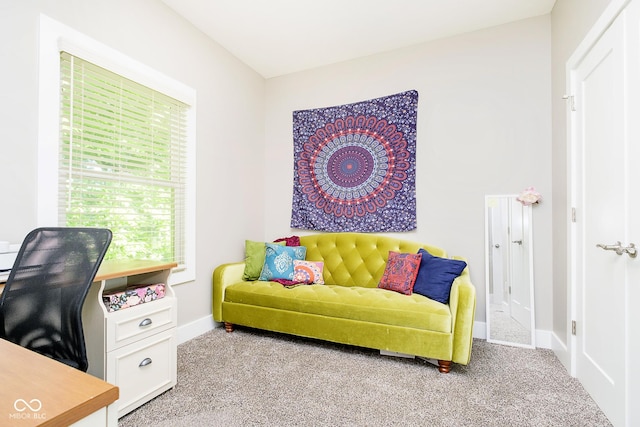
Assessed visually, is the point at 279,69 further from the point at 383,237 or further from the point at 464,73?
the point at 383,237

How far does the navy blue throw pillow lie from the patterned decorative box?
1.91 meters

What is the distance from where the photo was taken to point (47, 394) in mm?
533

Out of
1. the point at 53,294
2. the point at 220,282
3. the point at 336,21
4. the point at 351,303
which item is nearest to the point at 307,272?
the point at 351,303

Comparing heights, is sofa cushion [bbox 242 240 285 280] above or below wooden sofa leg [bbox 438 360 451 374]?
above

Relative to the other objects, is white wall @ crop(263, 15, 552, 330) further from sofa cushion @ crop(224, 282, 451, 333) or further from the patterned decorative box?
the patterned decorative box

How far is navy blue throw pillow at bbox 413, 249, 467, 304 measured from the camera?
2361 millimetres

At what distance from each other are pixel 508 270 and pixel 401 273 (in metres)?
0.97

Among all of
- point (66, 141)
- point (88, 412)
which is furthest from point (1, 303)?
point (66, 141)

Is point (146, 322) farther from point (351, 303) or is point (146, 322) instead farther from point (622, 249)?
point (622, 249)

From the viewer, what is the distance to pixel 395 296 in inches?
96.0

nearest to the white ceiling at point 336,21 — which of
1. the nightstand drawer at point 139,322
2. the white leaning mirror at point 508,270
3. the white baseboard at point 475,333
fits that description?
the white leaning mirror at point 508,270

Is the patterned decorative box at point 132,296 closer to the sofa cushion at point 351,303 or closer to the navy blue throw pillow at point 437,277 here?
the sofa cushion at point 351,303

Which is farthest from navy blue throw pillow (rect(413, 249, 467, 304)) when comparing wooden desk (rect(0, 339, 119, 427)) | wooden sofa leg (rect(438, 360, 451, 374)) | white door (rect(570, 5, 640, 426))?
wooden desk (rect(0, 339, 119, 427))

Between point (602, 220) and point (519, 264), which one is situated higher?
point (602, 220)
